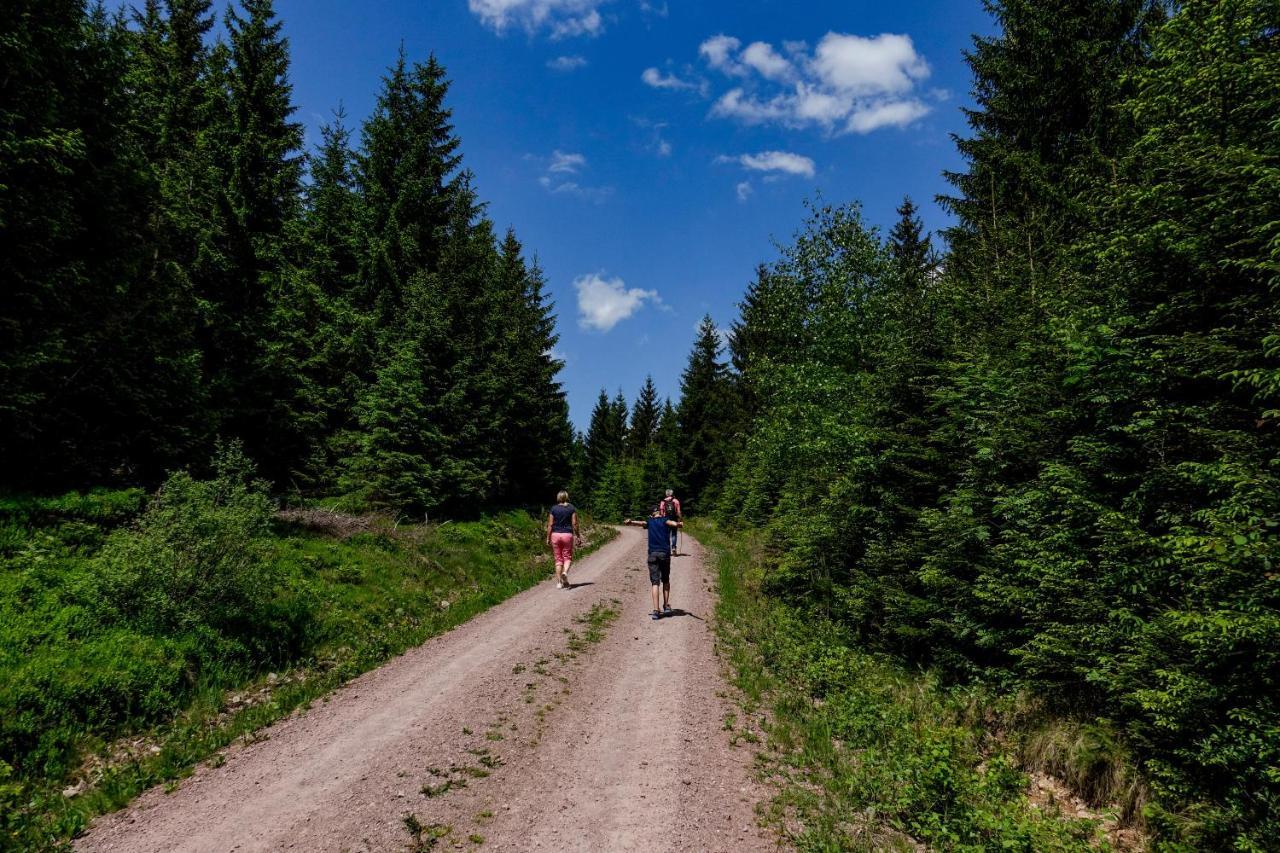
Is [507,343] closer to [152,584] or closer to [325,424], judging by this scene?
[325,424]

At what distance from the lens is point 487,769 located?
5.79 metres

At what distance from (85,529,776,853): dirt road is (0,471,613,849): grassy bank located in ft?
2.06

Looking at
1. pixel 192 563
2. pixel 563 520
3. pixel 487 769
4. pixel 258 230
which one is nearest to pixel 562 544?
pixel 563 520

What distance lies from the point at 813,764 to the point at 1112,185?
797 centimetres

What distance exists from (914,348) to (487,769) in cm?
1033

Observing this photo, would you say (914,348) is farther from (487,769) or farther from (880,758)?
(487,769)

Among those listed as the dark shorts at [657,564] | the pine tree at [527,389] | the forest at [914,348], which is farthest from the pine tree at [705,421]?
the dark shorts at [657,564]

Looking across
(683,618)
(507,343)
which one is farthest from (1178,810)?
(507,343)

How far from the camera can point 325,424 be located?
67.8 ft

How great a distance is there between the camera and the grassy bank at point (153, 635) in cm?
529

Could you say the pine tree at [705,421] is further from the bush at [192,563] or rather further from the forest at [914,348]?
the bush at [192,563]

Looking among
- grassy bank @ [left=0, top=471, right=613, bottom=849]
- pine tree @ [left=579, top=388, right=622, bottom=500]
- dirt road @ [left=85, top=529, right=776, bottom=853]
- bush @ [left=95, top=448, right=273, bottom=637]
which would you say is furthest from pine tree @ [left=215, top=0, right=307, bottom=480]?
pine tree @ [left=579, top=388, right=622, bottom=500]

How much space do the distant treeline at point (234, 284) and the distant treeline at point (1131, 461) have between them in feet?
48.4

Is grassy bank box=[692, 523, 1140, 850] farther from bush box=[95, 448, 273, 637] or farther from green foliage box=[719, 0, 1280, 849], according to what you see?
bush box=[95, 448, 273, 637]
